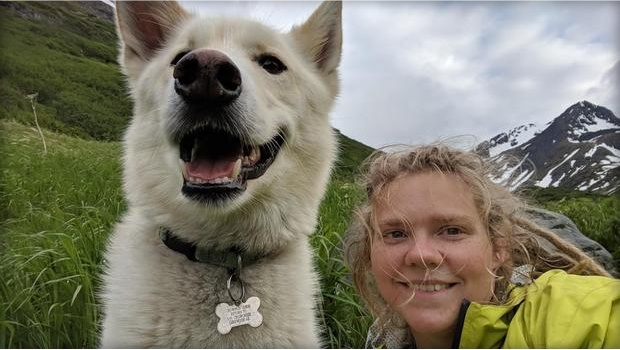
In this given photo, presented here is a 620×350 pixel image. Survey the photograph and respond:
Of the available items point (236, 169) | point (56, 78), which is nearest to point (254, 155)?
point (236, 169)

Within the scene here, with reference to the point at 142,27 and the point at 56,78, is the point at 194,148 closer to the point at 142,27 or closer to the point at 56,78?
the point at 142,27

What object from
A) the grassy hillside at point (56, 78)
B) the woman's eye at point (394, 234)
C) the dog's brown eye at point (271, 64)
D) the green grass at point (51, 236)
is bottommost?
the green grass at point (51, 236)

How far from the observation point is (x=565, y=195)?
5996 mm

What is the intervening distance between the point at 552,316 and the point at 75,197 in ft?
11.8

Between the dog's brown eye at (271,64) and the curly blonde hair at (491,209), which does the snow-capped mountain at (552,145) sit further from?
the dog's brown eye at (271,64)

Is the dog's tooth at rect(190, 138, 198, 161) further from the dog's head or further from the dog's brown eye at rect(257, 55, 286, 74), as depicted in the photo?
the dog's brown eye at rect(257, 55, 286, 74)

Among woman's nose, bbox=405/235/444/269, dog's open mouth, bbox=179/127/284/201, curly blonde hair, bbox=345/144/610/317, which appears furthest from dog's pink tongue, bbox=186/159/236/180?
woman's nose, bbox=405/235/444/269

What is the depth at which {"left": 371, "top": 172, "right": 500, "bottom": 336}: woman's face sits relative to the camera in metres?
1.91

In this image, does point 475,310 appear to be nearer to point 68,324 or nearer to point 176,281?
point 176,281

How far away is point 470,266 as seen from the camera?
1920 millimetres

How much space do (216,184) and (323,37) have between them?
146cm

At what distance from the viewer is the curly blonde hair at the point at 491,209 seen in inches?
84.0

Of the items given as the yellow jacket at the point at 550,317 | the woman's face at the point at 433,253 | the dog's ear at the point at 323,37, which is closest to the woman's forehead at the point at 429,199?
the woman's face at the point at 433,253

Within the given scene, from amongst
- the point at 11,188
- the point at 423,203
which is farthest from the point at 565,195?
the point at 11,188
